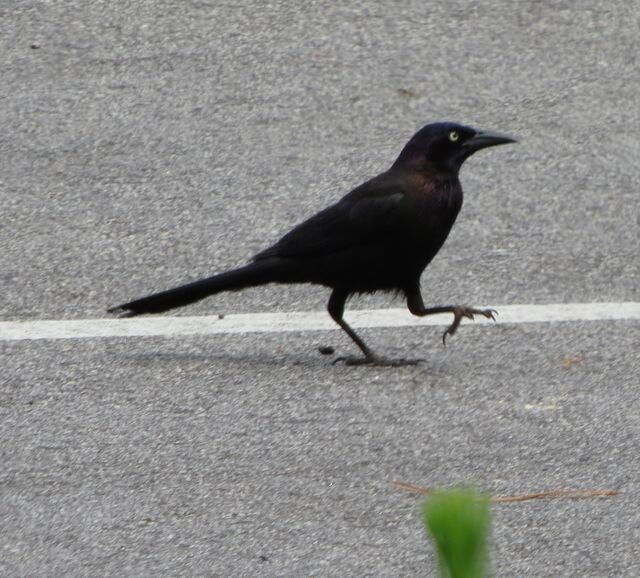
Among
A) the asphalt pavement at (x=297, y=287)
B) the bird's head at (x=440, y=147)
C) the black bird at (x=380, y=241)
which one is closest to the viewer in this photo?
the asphalt pavement at (x=297, y=287)

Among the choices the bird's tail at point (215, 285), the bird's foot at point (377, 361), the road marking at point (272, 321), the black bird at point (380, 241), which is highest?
the black bird at point (380, 241)

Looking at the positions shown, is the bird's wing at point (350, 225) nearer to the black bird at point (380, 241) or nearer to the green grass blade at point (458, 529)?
the black bird at point (380, 241)

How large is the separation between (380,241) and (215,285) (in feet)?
1.94

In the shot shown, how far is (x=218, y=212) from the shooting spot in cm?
576

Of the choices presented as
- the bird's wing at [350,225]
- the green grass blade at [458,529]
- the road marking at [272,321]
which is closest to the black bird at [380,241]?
the bird's wing at [350,225]

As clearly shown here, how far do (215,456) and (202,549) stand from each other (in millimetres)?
615

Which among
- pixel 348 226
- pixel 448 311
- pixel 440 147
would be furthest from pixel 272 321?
pixel 440 147

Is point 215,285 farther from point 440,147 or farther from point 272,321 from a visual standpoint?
point 440,147

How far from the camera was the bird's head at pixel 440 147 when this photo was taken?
4.48 meters

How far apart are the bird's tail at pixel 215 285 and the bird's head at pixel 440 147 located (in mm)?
551

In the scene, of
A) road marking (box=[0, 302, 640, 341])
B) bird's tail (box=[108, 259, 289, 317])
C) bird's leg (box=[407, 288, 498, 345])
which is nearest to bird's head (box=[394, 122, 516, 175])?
bird's leg (box=[407, 288, 498, 345])

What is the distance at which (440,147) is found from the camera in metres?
4.51

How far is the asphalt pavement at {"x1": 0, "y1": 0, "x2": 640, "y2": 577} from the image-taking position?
314 cm

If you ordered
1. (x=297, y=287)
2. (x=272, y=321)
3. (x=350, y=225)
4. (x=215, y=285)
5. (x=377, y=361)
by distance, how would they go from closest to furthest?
(x=377, y=361) → (x=350, y=225) → (x=215, y=285) → (x=272, y=321) → (x=297, y=287)
